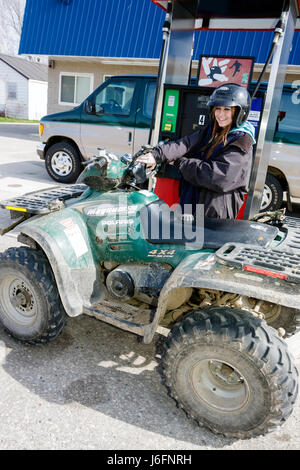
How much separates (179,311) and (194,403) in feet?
2.09

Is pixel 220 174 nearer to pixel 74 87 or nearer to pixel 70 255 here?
pixel 70 255

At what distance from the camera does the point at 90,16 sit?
45.3ft

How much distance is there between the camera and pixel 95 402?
2635mm

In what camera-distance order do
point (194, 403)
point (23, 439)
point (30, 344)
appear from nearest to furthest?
point (23, 439)
point (194, 403)
point (30, 344)

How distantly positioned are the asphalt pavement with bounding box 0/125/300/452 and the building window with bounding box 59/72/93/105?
48.4 feet

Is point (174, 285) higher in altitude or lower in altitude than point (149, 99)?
lower

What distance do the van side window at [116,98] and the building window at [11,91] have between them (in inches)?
1143

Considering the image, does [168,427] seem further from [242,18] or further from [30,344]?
[242,18]

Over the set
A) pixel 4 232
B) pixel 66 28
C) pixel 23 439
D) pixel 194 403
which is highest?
pixel 66 28

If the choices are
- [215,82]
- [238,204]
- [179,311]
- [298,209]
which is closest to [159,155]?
[238,204]

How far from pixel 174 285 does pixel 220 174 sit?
0.92 meters

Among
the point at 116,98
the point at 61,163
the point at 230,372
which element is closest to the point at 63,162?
the point at 61,163

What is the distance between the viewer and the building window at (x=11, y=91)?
3359cm

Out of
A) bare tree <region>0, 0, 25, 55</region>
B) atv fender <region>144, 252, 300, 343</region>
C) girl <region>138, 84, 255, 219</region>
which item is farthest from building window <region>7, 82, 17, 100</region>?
atv fender <region>144, 252, 300, 343</region>
